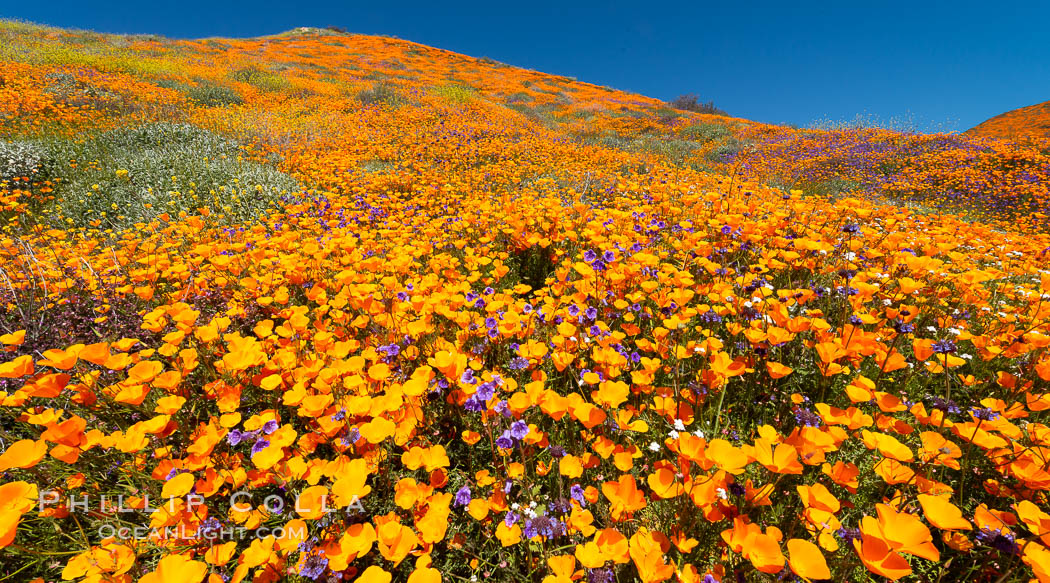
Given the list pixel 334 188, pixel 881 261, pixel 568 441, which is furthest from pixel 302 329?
pixel 334 188

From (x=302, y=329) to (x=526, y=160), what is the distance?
952 centimetres

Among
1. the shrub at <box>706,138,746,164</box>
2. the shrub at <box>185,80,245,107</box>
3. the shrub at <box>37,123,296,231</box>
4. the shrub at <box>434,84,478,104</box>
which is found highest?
the shrub at <box>434,84,478,104</box>

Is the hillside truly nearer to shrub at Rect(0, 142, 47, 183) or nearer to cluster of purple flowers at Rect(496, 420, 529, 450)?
cluster of purple flowers at Rect(496, 420, 529, 450)

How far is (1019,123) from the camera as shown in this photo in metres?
26.4

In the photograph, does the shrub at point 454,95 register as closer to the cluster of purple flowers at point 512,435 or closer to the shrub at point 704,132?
the shrub at point 704,132

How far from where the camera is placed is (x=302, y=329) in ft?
7.59

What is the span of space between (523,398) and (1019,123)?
142 ft

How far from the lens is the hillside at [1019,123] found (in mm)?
22569

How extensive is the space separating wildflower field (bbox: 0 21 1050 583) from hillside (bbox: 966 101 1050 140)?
30.4 m

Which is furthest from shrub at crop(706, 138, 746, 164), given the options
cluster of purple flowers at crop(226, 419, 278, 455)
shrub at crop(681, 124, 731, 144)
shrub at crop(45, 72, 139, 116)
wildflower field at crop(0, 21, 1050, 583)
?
shrub at crop(45, 72, 139, 116)

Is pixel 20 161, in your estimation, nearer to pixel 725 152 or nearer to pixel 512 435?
pixel 512 435

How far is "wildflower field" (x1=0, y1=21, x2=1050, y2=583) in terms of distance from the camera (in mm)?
1375

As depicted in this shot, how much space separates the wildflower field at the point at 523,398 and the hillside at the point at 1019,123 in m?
30.4

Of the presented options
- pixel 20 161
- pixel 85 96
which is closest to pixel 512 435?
pixel 20 161
